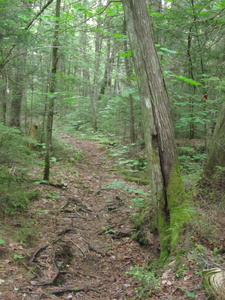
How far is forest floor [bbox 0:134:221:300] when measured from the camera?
3309 millimetres

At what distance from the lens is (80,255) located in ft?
16.4

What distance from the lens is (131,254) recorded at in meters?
5.10

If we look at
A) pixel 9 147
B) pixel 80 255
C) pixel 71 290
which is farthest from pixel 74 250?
pixel 9 147

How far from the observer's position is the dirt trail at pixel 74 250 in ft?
12.1

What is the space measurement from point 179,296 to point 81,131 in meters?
17.9

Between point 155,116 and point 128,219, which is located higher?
point 155,116

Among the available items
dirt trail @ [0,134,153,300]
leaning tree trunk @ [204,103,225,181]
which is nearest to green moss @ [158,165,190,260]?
dirt trail @ [0,134,153,300]

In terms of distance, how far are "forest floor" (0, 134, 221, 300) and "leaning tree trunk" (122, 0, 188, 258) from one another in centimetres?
109

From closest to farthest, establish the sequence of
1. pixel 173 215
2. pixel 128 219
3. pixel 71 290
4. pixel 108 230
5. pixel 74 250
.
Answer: pixel 71 290, pixel 173 215, pixel 74 250, pixel 108 230, pixel 128 219

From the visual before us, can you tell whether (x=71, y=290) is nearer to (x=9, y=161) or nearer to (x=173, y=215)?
(x=173, y=215)

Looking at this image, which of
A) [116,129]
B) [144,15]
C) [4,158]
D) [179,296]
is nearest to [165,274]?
[179,296]

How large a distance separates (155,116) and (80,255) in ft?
10.0

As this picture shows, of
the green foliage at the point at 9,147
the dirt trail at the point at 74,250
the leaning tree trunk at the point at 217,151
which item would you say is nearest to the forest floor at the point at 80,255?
the dirt trail at the point at 74,250

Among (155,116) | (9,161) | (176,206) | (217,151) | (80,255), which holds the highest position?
(155,116)
